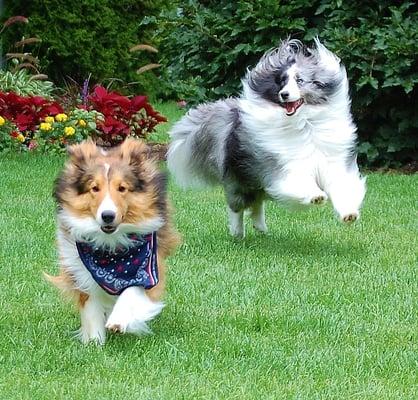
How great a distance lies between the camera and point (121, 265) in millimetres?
4926

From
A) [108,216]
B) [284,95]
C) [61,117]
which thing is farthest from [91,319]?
[61,117]

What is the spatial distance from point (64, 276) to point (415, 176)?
7.01 m

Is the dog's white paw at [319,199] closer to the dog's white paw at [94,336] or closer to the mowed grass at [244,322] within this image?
the mowed grass at [244,322]

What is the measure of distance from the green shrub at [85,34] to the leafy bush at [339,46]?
4.86m

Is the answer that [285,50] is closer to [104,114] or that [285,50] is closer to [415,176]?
[415,176]

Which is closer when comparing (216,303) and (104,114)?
(216,303)

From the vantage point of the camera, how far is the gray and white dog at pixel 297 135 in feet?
23.5

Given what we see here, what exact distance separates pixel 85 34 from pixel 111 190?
13780 mm

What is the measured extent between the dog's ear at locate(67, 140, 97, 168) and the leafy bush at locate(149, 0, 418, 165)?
6707mm

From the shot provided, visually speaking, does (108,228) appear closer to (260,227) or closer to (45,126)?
(260,227)

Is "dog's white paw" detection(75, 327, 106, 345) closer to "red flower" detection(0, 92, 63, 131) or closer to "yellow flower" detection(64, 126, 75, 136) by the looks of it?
"yellow flower" detection(64, 126, 75, 136)

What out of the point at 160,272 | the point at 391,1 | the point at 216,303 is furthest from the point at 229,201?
the point at 391,1

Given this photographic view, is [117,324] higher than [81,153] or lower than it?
lower

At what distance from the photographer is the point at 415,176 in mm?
11312
